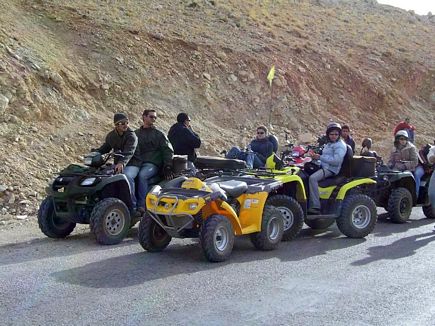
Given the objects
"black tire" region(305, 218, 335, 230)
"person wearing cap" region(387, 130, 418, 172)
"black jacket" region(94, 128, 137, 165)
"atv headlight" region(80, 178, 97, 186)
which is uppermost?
Result: "black jacket" region(94, 128, 137, 165)

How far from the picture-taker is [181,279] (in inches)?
277

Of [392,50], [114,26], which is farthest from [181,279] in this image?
[392,50]

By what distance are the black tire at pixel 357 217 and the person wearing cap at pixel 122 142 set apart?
3.48 meters

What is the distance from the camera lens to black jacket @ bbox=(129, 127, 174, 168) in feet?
33.8

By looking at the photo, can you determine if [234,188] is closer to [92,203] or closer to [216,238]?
[216,238]

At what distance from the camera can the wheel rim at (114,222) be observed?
9117 millimetres

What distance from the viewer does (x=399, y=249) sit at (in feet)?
29.0

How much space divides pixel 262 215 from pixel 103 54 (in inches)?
517

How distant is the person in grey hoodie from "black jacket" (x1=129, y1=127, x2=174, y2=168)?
94.5 inches

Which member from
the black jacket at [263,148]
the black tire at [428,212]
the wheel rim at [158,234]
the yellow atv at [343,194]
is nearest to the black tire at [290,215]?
the yellow atv at [343,194]

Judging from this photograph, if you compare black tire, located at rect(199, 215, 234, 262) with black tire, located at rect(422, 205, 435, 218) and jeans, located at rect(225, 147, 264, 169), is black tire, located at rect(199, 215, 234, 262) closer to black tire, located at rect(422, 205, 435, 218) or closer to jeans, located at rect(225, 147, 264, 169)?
jeans, located at rect(225, 147, 264, 169)

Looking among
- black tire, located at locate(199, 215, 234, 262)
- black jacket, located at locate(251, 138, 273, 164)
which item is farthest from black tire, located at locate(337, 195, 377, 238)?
black jacket, located at locate(251, 138, 273, 164)

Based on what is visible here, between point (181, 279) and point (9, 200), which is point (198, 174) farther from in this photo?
point (9, 200)

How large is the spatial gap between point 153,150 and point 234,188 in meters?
2.41
